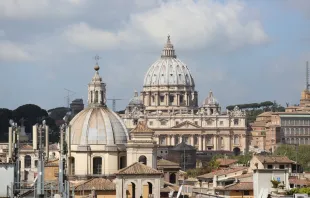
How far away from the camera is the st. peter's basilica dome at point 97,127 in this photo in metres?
75.9

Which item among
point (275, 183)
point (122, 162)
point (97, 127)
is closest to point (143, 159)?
point (122, 162)

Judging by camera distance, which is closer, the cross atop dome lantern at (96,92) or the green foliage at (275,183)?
the green foliage at (275,183)

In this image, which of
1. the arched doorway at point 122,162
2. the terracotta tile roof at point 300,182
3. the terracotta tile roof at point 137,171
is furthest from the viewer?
the arched doorway at point 122,162

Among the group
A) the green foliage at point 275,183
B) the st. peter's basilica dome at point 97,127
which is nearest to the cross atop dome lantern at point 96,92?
the st. peter's basilica dome at point 97,127

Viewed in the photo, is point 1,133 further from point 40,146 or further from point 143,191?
point 40,146

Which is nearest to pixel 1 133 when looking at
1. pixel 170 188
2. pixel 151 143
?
pixel 151 143

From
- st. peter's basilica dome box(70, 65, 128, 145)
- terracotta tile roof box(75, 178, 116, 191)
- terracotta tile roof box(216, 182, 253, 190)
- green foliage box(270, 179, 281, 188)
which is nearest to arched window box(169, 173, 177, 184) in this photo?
st. peter's basilica dome box(70, 65, 128, 145)

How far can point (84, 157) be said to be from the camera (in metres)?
75.6

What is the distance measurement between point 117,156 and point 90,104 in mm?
3284

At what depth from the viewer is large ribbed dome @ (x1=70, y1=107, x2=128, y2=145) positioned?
249ft

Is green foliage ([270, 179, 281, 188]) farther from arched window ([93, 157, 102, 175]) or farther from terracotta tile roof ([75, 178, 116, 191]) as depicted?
arched window ([93, 157, 102, 175])

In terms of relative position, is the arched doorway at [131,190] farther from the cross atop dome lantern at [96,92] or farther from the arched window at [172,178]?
the arched window at [172,178]

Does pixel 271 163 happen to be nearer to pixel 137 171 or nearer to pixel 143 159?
pixel 143 159

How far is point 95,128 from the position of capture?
2995 inches
